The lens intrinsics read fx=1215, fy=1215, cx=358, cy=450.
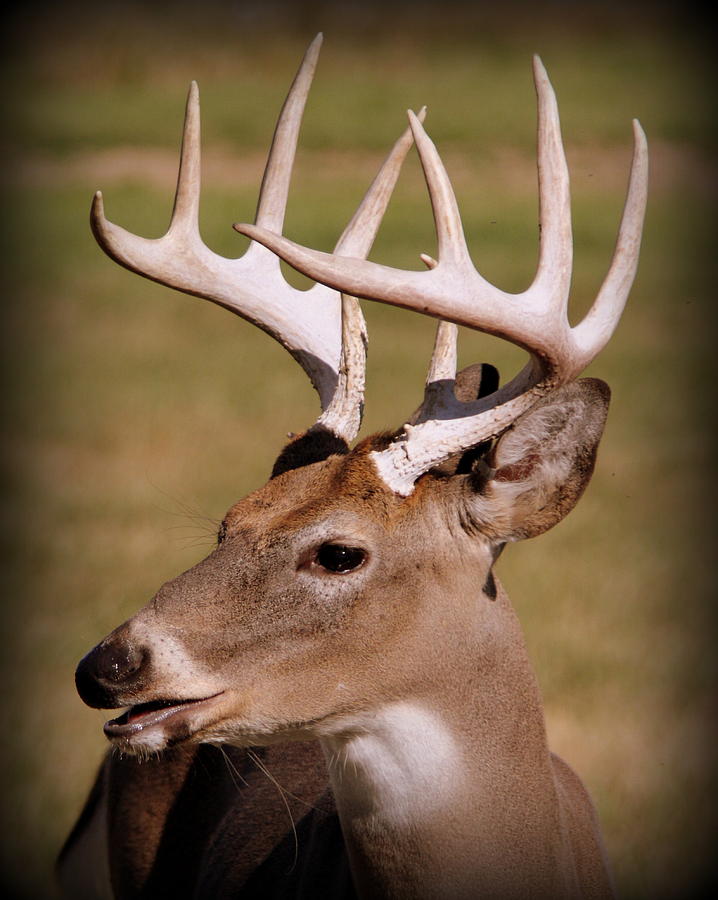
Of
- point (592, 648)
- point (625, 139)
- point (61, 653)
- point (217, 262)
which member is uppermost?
point (625, 139)

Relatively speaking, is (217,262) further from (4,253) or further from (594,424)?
(4,253)

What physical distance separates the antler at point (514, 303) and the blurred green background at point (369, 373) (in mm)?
783

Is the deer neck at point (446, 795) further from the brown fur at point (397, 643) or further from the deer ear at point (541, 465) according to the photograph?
the deer ear at point (541, 465)

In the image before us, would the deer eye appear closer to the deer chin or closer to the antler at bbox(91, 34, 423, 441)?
the deer chin

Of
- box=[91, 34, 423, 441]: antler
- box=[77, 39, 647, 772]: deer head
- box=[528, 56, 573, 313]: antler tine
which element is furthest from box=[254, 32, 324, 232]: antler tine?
box=[528, 56, 573, 313]: antler tine

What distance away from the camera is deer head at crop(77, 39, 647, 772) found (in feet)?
8.93

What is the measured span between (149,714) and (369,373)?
9.02m

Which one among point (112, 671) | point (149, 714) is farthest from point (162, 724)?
point (112, 671)

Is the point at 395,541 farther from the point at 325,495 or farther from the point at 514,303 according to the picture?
the point at 514,303

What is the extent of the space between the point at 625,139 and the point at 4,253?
7824 millimetres

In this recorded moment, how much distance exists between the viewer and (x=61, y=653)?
647 centimetres

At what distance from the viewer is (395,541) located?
114 inches

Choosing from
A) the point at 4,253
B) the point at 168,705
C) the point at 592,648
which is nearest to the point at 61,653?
the point at 592,648

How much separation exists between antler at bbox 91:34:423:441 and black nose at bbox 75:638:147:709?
880mm
